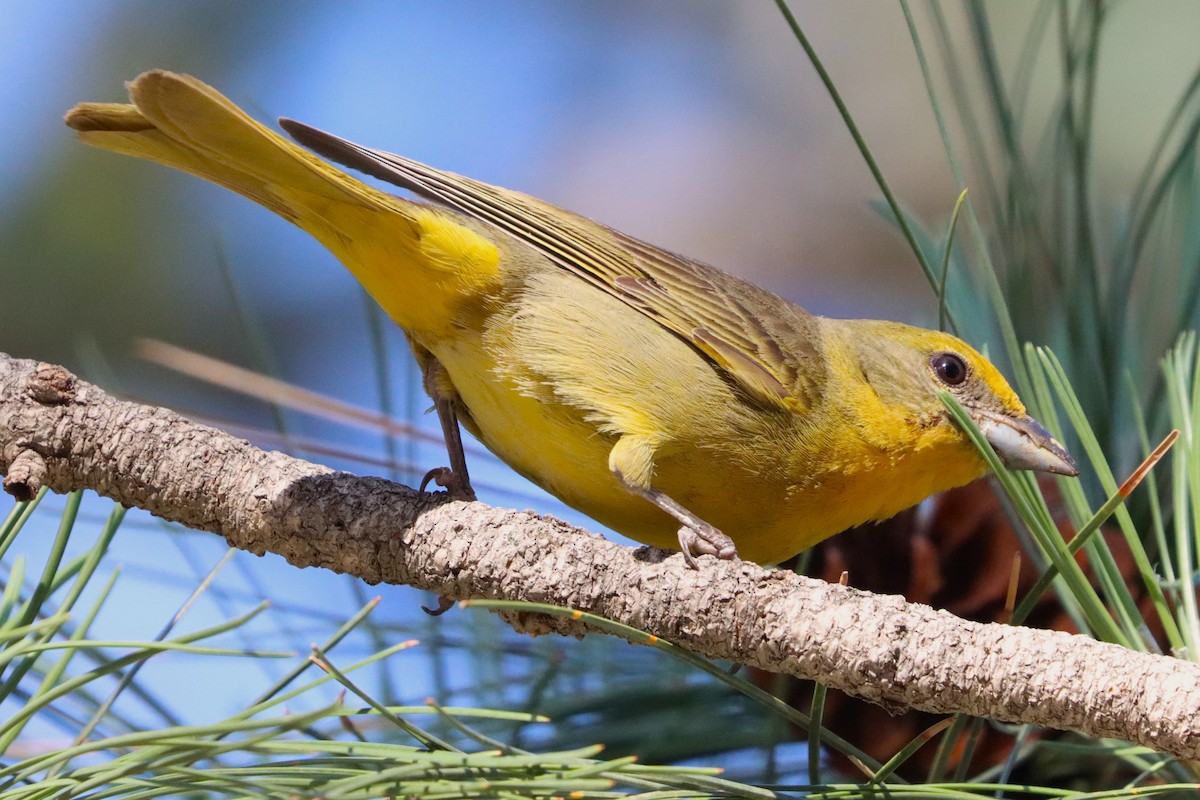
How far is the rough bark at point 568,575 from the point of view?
5.82 feet

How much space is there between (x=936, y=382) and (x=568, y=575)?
1656mm

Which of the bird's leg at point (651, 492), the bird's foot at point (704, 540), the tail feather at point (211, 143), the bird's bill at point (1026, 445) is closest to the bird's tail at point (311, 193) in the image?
the tail feather at point (211, 143)

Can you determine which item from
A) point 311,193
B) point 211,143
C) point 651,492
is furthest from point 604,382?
point 211,143

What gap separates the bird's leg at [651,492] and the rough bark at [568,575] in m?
0.56

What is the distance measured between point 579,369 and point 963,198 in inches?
48.2

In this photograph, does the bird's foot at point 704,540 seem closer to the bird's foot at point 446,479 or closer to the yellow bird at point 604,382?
the yellow bird at point 604,382

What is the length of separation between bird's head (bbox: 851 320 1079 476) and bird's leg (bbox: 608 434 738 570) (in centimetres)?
76

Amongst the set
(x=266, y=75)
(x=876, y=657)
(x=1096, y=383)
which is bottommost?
(x=876, y=657)

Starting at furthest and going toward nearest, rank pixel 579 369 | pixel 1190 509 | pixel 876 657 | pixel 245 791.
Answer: pixel 579 369 < pixel 1190 509 < pixel 876 657 < pixel 245 791

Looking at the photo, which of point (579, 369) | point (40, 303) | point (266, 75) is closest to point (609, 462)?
point (579, 369)

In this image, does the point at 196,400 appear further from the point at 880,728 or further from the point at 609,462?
the point at 880,728

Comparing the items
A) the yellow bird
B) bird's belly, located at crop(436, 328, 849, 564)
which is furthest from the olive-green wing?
bird's belly, located at crop(436, 328, 849, 564)

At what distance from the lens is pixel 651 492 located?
9.43 ft

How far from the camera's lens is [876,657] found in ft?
6.15
